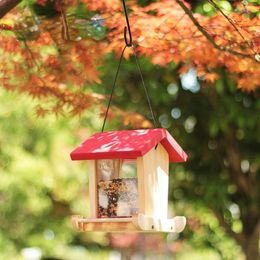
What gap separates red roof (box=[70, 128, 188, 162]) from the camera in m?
3.52

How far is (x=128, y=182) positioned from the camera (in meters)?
3.78

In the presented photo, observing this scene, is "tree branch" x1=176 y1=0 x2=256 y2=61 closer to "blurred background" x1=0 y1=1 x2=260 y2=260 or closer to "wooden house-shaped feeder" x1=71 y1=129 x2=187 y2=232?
"blurred background" x1=0 y1=1 x2=260 y2=260

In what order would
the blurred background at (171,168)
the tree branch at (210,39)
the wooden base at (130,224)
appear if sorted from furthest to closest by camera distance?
1. the blurred background at (171,168)
2. the tree branch at (210,39)
3. the wooden base at (130,224)

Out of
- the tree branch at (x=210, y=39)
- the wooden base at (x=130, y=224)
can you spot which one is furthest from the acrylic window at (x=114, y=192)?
the tree branch at (x=210, y=39)

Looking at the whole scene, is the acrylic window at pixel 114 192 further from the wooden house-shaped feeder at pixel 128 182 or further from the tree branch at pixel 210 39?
the tree branch at pixel 210 39

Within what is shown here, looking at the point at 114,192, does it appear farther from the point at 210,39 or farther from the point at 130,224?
the point at 210,39

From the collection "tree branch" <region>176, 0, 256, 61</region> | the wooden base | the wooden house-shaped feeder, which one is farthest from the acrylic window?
"tree branch" <region>176, 0, 256, 61</region>

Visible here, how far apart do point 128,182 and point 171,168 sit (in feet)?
17.6

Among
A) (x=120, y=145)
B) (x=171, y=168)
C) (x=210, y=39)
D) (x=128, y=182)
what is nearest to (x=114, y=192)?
(x=128, y=182)

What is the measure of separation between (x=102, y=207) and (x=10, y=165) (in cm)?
771

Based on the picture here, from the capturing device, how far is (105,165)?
388cm

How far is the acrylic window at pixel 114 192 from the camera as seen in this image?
3734 mm

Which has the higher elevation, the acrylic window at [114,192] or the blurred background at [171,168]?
the acrylic window at [114,192]

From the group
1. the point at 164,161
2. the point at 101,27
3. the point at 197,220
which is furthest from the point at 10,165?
the point at 164,161
